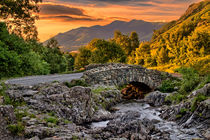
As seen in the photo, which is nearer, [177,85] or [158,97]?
[158,97]

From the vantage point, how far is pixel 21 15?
17.7 metres

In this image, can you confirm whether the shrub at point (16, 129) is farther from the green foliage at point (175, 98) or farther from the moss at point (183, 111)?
the green foliage at point (175, 98)

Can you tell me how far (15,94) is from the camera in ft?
49.5

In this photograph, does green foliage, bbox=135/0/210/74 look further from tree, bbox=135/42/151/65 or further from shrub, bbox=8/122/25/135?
shrub, bbox=8/122/25/135

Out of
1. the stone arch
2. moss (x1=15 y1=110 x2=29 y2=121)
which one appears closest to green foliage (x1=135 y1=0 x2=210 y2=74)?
the stone arch

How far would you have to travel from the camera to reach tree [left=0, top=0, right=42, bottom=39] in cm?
1733

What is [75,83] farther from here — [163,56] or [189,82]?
[163,56]

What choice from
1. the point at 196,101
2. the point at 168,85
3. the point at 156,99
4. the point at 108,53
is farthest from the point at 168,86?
the point at 108,53

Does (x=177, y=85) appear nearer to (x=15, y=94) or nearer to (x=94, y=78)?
(x=94, y=78)

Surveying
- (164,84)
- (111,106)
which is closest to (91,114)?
(111,106)

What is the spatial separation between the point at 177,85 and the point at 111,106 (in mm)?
9920

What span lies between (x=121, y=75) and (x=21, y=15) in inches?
610

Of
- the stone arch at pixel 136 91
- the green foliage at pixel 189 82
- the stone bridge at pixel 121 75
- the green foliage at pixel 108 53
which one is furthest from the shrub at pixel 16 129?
the green foliage at pixel 108 53

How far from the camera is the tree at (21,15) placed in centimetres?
1733
